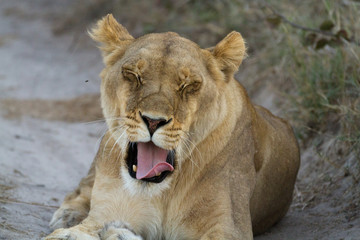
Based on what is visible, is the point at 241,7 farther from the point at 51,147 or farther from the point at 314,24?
the point at 51,147

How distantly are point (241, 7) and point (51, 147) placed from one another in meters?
3.65

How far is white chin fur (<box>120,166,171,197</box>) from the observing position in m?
3.51

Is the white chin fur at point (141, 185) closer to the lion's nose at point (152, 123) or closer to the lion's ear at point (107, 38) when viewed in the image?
the lion's nose at point (152, 123)

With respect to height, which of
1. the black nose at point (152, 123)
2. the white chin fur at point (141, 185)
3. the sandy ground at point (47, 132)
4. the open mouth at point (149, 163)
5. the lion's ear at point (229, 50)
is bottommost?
the sandy ground at point (47, 132)

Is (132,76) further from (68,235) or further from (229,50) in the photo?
(68,235)

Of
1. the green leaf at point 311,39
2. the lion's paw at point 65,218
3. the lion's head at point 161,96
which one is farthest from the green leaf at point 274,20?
the lion's paw at point 65,218

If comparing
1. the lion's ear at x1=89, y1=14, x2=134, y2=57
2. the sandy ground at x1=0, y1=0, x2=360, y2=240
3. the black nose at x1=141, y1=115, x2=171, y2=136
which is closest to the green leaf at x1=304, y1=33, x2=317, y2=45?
the sandy ground at x1=0, y1=0, x2=360, y2=240

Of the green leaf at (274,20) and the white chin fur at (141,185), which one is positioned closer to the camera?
the white chin fur at (141,185)

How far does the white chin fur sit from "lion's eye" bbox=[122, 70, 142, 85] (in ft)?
1.51

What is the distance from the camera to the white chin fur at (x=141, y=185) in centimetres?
351

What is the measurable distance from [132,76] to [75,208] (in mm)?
1279

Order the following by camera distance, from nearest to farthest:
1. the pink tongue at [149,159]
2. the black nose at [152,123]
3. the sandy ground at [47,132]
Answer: the black nose at [152,123]
the pink tongue at [149,159]
the sandy ground at [47,132]

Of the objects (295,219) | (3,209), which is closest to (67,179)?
(3,209)

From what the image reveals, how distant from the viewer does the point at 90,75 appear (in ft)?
33.9
